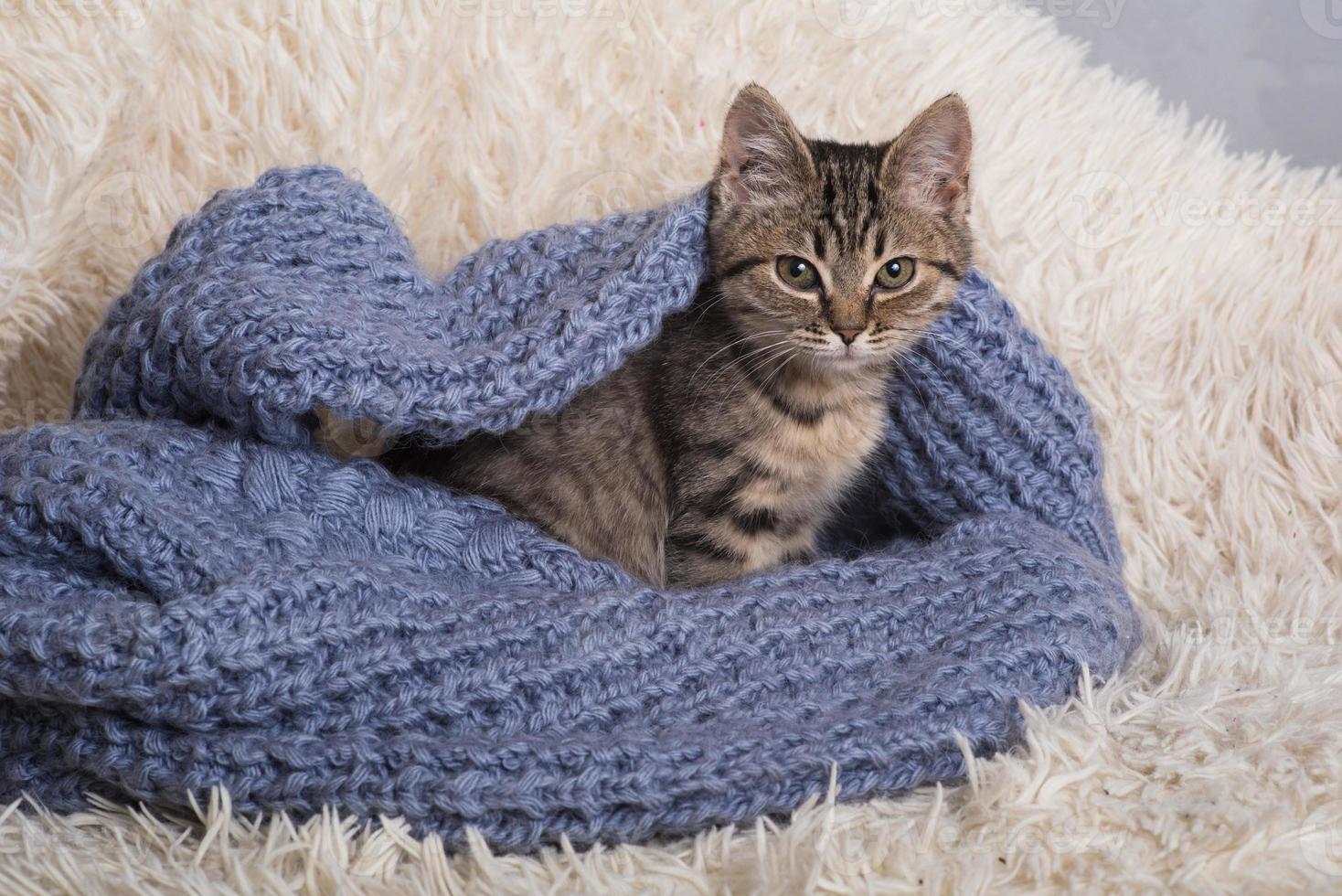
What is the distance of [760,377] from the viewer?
3.62ft

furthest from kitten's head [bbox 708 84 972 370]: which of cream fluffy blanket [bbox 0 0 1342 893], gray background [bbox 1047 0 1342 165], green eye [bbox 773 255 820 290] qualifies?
gray background [bbox 1047 0 1342 165]

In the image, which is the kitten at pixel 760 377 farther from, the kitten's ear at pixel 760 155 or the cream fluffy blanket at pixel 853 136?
the cream fluffy blanket at pixel 853 136

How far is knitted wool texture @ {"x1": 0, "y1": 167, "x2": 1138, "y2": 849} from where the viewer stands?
2.66 feet

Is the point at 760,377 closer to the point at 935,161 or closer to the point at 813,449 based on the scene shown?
the point at 813,449

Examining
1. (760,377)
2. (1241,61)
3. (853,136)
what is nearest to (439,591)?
(760,377)

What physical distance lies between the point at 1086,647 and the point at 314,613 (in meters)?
0.63

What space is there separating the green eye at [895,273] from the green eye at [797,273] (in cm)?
6

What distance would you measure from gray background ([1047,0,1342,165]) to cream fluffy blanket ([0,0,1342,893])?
271 millimetres

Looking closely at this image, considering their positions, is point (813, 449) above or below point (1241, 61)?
below

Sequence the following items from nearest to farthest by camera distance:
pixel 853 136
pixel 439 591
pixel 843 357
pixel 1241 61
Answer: pixel 439 591 < pixel 843 357 < pixel 853 136 < pixel 1241 61

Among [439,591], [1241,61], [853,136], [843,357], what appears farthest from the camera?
[1241,61]

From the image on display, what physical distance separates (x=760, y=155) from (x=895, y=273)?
6.5 inches

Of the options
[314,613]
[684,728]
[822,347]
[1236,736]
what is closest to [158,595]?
[314,613]

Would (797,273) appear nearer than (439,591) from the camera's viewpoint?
No
